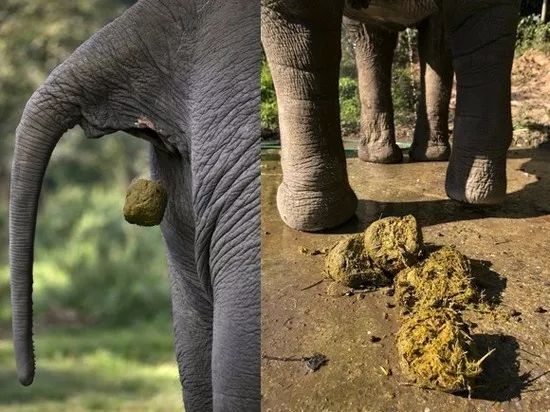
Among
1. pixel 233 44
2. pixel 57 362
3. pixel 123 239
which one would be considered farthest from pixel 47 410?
pixel 233 44

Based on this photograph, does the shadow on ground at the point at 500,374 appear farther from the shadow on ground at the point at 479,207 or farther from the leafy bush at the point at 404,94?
the leafy bush at the point at 404,94

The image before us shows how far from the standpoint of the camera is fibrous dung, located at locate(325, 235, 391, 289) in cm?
55

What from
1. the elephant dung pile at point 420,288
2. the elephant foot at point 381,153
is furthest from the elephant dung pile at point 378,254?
the elephant foot at point 381,153

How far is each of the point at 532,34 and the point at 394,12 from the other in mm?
363

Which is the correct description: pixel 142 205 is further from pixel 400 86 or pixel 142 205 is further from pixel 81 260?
pixel 400 86

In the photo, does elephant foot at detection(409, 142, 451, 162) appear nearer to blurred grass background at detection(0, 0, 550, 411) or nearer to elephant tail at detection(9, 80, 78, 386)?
blurred grass background at detection(0, 0, 550, 411)

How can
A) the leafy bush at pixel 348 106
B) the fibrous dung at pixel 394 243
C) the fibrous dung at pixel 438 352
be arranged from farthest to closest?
the leafy bush at pixel 348 106 → the fibrous dung at pixel 394 243 → the fibrous dung at pixel 438 352

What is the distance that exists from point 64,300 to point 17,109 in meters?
0.22

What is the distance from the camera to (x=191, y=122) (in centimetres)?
48

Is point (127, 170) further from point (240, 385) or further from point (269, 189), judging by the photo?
point (240, 385)

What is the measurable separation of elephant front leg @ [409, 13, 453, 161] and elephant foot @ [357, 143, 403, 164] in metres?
0.02

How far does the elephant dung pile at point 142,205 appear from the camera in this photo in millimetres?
462

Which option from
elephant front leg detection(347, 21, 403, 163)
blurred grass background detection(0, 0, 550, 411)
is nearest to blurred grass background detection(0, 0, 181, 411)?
blurred grass background detection(0, 0, 550, 411)

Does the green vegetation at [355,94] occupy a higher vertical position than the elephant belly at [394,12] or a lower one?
lower
